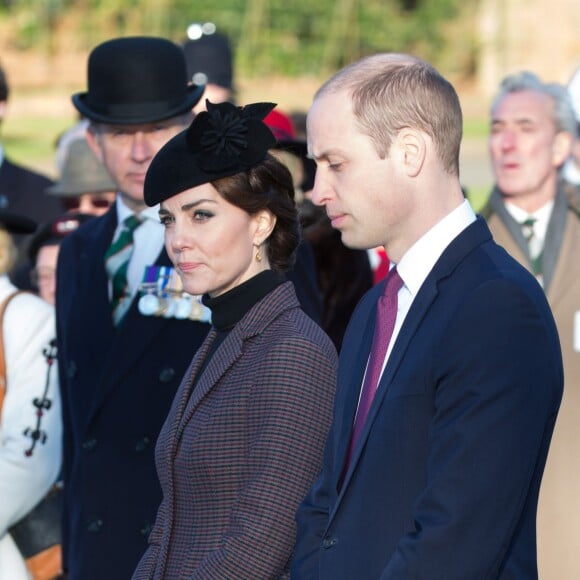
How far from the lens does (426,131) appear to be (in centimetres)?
266

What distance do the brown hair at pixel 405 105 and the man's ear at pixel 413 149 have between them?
0.05ft

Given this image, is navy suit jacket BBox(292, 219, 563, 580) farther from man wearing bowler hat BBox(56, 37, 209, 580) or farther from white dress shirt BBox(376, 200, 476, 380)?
man wearing bowler hat BBox(56, 37, 209, 580)

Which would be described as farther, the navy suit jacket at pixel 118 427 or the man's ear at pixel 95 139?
the man's ear at pixel 95 139

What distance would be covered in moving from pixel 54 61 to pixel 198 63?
14602 mm

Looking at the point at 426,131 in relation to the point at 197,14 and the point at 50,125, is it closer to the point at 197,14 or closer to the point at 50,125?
the point at 50,125

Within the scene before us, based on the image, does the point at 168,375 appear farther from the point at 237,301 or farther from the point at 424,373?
the point at 424,373

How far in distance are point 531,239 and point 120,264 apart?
1.66 meters

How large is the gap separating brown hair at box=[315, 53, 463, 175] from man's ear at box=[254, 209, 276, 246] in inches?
27.0

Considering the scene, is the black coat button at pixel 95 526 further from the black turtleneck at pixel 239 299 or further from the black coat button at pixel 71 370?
the black turtleneck at pixel 239 299

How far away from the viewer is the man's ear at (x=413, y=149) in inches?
104

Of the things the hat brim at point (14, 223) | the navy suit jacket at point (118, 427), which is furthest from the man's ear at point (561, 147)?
the hat brim at point (14, 223)

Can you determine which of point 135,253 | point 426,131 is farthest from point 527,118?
point 426,131

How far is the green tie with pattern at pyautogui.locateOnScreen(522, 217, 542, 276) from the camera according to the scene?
197 inches

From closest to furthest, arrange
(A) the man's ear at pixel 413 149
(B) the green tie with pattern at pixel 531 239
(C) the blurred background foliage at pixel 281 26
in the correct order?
(A) the man's ear at pixel 413 149
(B) the green tie with pattern at pixel 531 239
(C) the blurred background foliage at pixel 281 26
